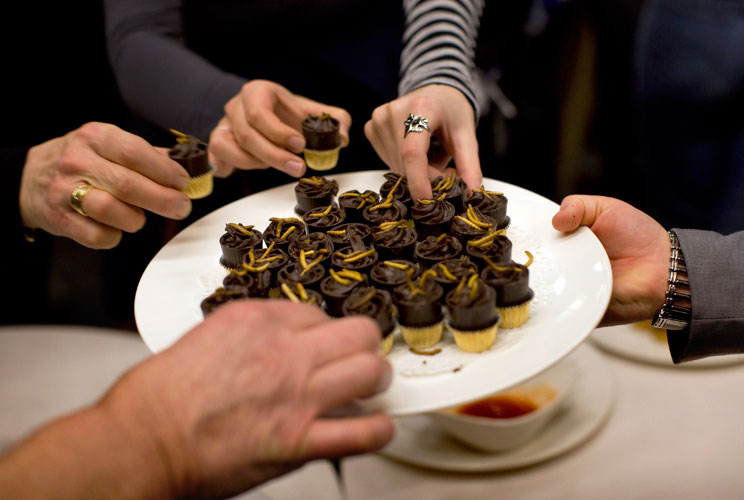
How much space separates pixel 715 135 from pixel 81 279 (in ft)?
11.3

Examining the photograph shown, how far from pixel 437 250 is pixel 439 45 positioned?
3.31 feet

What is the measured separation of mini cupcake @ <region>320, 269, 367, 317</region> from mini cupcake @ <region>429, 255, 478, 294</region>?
0.64 feet

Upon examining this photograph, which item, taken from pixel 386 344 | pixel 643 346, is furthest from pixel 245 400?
pixel 643 346

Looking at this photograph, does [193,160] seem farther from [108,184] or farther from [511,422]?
[511,422]

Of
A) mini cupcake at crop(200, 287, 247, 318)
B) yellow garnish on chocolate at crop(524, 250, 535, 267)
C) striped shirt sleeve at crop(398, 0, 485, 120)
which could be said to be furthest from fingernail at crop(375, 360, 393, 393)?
striped shirt sleeve at crop(398, 0, 485, 120)

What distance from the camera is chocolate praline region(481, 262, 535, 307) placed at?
1.60 m

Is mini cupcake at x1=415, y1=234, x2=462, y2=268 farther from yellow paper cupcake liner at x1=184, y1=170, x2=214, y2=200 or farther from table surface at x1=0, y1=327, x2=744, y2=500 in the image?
yellow paper cupcake liner at x1=184, y1=170, x2=214, y2=200

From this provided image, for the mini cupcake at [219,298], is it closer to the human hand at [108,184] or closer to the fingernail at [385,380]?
the human hand at [108,184]

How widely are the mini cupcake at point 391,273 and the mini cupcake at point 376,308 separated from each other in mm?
59

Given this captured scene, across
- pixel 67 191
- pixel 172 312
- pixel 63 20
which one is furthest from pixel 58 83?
pixel 172 312

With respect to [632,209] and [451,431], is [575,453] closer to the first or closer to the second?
[451,431]

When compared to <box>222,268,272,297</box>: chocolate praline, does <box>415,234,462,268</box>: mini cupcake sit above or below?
above

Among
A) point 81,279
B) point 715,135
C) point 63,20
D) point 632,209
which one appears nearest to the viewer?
point 632,209

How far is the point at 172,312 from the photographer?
1.66m
